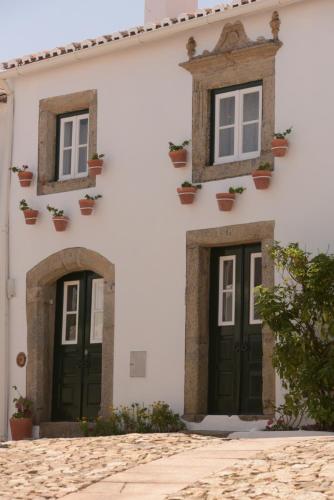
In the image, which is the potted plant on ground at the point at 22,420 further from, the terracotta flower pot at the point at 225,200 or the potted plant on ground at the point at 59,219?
the terracotta flower pot at the point at 225,200

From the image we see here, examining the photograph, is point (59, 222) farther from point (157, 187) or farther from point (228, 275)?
point (228, 275)

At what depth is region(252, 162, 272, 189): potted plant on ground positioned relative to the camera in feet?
47.2

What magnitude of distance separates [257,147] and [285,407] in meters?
3.29

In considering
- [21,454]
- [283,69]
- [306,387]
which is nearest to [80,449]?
[21,454]

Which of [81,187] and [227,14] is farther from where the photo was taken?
[81,187]

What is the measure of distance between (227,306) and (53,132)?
3.80 metres

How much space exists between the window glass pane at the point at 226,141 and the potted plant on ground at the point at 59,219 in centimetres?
247

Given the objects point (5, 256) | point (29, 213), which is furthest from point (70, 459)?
point (5, 256)

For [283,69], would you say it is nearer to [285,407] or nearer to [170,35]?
[170,35]

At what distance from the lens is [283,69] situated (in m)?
14.6

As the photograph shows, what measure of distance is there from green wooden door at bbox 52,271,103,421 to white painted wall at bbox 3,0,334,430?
0.51 meters

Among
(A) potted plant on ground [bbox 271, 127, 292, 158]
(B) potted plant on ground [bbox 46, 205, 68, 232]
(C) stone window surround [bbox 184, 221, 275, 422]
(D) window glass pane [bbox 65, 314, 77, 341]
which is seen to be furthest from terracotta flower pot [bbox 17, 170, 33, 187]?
(A) potted plant on ground [bbox 271, 127, 292, 158]

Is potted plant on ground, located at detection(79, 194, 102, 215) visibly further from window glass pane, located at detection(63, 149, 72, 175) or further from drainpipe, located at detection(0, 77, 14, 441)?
drainpipe, located at detection(0, 77, 14, 441)

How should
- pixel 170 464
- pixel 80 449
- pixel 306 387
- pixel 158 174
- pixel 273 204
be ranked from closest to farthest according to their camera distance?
pixel 170 464
pixel 80 449
pixel 306 387
pixel 273 204
pixel 158 174
